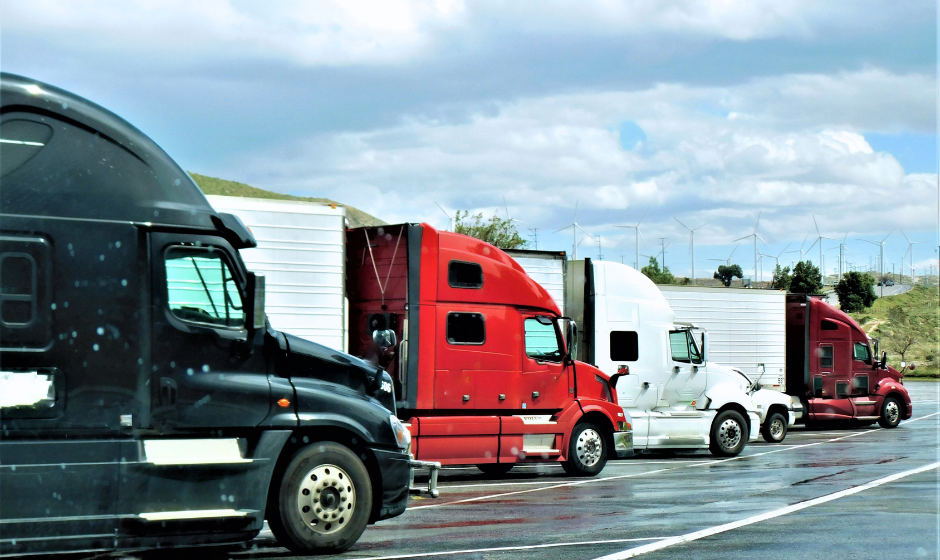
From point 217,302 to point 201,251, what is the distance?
0.42m

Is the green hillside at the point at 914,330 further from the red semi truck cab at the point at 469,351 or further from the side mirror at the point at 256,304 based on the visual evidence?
the side mirror at the point at 256,304

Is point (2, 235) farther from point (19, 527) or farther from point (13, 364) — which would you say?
point (19, 527)

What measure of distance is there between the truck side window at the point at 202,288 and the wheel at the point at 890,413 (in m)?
25.4

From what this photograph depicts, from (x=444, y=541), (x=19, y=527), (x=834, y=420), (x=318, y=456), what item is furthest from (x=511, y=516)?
(x=834, y=420)

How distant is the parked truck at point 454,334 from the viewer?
14.7m

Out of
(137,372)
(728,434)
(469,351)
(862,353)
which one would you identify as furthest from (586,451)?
(862,353)

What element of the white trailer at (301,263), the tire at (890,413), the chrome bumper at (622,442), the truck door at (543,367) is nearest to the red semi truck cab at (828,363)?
the tire at (890,413)

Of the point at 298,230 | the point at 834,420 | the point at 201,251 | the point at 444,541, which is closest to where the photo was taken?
the point at 201,251

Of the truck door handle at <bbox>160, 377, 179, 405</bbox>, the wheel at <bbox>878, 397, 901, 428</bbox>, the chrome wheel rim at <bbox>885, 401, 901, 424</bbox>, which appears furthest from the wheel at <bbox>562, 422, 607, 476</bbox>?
the chrome wheel rim at <bbox>885, 401, 901, 424</bbox>

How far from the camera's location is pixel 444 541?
9016 millimetres

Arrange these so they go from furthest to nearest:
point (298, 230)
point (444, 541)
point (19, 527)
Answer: point (298, 230), point (444, 541), point (19, 527)

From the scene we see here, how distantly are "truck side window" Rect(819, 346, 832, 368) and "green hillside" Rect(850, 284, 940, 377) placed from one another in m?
70.6

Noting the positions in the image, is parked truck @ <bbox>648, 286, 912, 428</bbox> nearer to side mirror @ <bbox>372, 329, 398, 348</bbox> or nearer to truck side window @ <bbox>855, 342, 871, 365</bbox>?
truck side window @ <bbox>855, 342, 871, 365</bbox>

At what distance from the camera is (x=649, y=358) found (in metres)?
19.6
